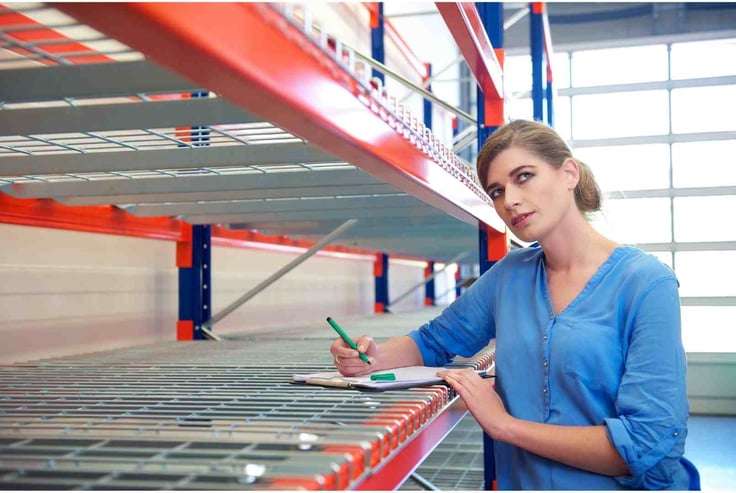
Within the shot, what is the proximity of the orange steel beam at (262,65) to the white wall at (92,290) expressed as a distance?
1842mm

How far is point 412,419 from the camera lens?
1.24 m

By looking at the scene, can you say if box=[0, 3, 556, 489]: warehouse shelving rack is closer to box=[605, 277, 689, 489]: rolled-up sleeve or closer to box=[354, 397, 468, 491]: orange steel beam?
box=[354, 397, 468, 491]: orange steel beam

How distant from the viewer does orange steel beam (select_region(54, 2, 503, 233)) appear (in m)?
0.60

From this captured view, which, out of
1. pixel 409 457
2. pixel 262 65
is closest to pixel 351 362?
pixel 409 457

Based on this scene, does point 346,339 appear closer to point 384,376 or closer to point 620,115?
point 384,376

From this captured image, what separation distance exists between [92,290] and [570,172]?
2.10 meters

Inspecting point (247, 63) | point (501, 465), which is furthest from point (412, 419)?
point (247, 63)

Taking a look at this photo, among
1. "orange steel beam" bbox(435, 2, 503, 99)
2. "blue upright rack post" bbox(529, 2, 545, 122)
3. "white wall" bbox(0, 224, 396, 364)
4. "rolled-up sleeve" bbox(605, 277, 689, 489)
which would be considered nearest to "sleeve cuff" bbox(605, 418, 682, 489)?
"rolled-up sleeve" bbox(605, 277, 689, 489)

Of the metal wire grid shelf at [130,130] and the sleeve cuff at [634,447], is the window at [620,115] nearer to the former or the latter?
the metal wire grid shelf at [130,130]

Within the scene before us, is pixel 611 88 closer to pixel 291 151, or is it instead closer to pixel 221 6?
pixel 291 151

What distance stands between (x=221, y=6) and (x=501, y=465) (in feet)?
4.35

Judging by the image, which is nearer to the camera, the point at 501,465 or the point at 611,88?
the point at 501,465

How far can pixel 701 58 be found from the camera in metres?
8.68

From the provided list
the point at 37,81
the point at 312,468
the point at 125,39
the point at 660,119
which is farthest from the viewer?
the point at 660,119
